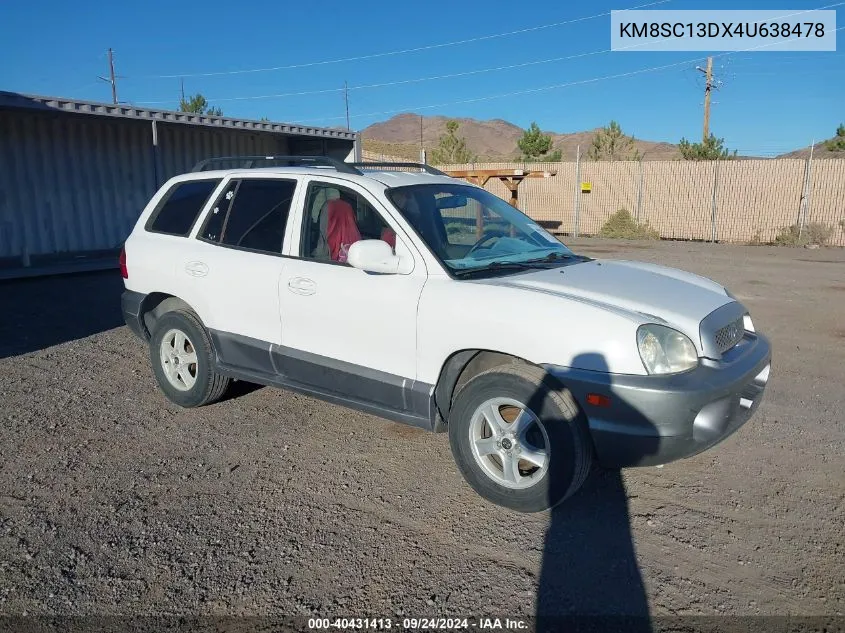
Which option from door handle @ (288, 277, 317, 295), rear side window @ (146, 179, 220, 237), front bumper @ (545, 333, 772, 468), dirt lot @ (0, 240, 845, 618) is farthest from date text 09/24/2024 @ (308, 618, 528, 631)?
rear side window @ (146, 179, 220, 237)

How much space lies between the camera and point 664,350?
3.43 metres

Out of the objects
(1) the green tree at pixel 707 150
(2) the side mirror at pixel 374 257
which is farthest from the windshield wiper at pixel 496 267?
(1) the green tree at pixel 707 150

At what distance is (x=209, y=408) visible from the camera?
5.41 meters

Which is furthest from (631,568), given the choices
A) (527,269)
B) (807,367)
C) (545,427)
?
(807,367)

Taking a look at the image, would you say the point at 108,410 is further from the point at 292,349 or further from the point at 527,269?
the point at 527,269

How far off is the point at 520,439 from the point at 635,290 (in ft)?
3.70

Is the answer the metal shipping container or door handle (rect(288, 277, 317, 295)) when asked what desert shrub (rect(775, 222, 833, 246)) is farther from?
door handle (rect(288, 277, 317, 295))

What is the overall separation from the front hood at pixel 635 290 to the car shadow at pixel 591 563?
46 centimetres

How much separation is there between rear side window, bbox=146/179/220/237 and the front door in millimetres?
1189

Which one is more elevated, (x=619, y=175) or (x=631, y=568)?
(x=619, y=175)

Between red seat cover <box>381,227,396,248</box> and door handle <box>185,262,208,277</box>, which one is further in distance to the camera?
door handle <box>185,262,208,277</box>

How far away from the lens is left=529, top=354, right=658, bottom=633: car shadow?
2840 millimetres

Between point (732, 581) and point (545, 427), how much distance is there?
3.55 ft

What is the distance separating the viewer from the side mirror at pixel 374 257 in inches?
156
